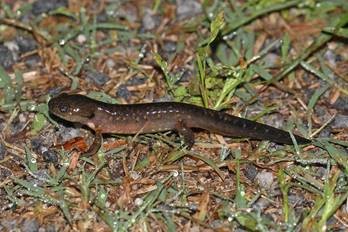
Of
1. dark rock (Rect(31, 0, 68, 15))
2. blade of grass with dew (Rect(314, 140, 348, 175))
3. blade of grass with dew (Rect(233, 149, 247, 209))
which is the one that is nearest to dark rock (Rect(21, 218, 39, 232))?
blade of grass with dew (Rect(233, 149, 247, 209))

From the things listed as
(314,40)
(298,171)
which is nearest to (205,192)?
(298,171)

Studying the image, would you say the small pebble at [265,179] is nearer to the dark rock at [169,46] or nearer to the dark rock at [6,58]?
the dark rock at [169,46]

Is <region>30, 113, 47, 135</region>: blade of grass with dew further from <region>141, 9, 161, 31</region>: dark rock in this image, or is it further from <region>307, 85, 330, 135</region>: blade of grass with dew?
<region>307, 85, 330, 135</region>: blade of grass with dew

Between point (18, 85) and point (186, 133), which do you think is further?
point (18, 85)

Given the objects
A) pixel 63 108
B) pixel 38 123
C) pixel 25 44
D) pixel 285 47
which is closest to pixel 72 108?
pixel 63 108

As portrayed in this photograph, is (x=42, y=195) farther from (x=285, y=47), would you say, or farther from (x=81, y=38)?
(x=285, y=47)

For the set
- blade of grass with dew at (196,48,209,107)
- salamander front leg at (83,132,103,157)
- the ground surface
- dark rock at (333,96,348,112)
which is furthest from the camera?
dark rock at (333,96,348,112)

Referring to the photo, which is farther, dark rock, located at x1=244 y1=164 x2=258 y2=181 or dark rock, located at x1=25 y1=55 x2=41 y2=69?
dark rock, located at x1=25 y1=55 x2=41 y2=69

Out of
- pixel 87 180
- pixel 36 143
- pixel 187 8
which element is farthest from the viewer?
pixel 187 8
